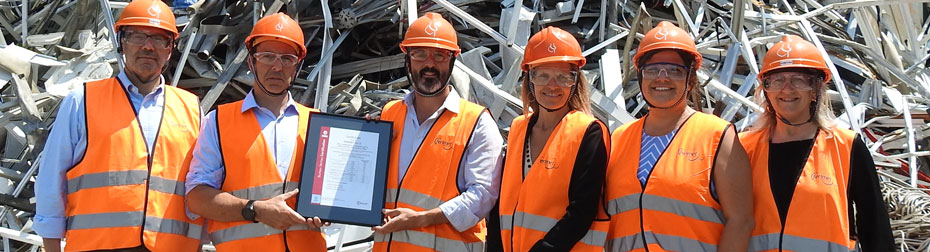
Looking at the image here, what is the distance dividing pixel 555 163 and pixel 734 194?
0.82m

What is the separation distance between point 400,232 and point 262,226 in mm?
680

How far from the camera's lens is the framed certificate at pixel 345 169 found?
14.4 ft

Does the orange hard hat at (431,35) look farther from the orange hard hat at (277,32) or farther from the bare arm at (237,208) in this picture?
the bare arm at (237,208)

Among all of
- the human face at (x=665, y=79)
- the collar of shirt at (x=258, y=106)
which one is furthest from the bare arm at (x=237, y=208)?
the human face at (x=665, y=79)

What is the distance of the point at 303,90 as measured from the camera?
22.1 feet

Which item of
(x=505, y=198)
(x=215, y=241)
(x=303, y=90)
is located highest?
(x=303, y=90)

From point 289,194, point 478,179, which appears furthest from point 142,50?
point 478,179

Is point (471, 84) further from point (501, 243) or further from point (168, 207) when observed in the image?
point (168, 207)

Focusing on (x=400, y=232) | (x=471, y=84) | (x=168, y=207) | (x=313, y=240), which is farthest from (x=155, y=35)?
(x=471, y=84)

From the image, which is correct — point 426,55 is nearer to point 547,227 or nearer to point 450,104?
point 450,104

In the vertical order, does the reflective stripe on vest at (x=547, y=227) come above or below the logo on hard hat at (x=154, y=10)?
below

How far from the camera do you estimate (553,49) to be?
436 centimetres

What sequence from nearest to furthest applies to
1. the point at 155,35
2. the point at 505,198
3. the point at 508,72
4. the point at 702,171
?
the point at 702,171 < the point at 505,198 < the point at 155,35 < the point at 508,72

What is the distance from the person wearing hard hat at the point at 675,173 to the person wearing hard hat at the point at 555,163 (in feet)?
0.46
